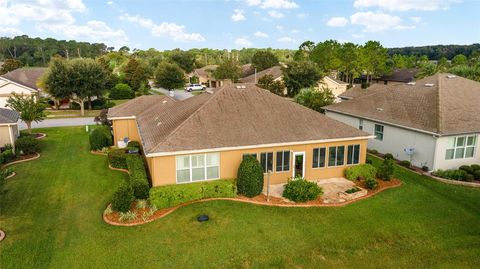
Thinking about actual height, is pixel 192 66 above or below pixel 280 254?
above

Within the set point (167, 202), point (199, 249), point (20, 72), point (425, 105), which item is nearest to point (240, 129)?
point (167, 202)

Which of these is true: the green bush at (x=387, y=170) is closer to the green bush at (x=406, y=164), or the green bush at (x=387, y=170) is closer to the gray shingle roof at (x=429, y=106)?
the green bush at (x=406, y=164)

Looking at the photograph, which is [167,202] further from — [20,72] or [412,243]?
[20,72]

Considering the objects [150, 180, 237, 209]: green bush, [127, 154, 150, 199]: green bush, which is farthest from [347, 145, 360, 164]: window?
[127, 154, 150, 199]: green bush

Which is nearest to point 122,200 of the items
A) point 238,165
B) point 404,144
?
point 238,165

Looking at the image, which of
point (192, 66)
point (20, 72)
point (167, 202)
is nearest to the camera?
point (167, 202)

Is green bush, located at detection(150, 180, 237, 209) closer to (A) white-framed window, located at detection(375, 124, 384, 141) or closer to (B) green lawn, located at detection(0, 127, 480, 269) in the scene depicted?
(B) green lawn, located at detection(0, 127, 480, 269)

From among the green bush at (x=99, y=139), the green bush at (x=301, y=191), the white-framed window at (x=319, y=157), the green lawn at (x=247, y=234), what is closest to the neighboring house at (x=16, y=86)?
the green bush at (x=99, y=139)

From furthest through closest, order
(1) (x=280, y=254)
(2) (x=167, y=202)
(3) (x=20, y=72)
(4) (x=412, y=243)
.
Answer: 1. (3) (x=20, y=72)
2. (2) (x=167, y=202)
3. (4) (x=412, y=243)
4. (1) (x=280, y=254)
